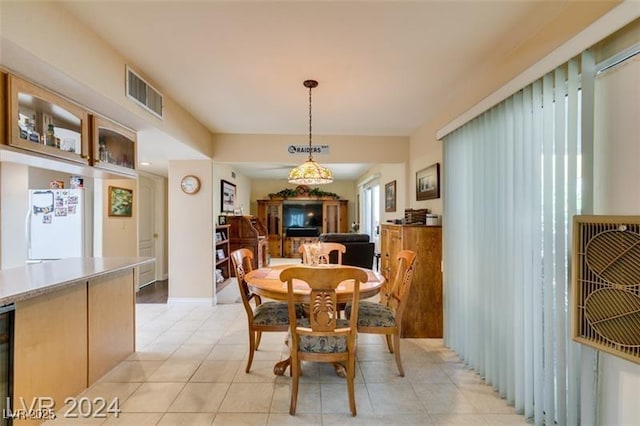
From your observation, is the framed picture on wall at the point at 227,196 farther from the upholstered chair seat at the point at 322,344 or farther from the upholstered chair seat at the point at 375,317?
the upholstered chair seat at the point at 322,344

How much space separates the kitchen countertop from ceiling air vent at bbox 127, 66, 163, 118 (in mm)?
1366

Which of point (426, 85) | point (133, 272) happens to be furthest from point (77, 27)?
point (426, 85)

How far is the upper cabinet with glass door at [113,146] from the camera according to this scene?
2.35 m

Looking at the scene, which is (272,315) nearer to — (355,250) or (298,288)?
(298,288)

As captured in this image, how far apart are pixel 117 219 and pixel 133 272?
8.26 ft

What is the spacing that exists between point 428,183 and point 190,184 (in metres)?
Answer: 3.30

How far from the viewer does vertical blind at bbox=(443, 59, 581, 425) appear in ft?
5.39

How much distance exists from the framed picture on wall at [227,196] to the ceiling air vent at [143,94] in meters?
2.68

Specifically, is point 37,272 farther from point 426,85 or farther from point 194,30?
point 426,85

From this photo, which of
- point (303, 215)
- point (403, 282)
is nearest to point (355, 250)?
point (403, 282)

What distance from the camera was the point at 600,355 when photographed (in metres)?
1.47

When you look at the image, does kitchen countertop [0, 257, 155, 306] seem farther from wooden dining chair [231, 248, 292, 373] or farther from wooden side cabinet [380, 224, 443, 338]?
wooden side cabinet [380, 224, 443, 338]

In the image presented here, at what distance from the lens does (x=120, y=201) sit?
5000 millimetres

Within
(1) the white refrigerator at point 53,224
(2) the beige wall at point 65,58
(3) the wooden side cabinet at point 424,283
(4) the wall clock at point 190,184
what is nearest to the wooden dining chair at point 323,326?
(3) the wooden side cabinet at point 424,283
